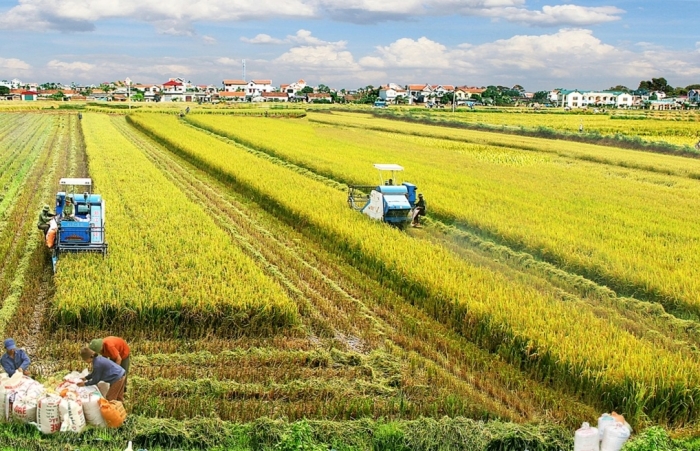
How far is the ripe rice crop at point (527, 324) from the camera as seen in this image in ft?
22.2

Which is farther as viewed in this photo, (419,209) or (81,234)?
(419,209)

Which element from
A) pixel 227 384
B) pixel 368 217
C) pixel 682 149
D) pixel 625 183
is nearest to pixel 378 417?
pixel 227 384

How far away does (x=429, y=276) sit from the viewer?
1028 cm

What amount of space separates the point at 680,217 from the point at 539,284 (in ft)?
24.0

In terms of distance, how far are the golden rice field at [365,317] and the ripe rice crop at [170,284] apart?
3 centimetres

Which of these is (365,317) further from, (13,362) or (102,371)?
(13,362)

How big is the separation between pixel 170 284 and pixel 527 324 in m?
4.90

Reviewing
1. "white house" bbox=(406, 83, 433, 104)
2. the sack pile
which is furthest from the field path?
"white house" bbox=(406, 83, 433, 104)

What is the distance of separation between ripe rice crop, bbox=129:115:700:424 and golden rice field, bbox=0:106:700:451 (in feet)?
0.09

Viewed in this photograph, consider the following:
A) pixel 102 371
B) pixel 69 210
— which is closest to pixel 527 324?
pixel 102 371

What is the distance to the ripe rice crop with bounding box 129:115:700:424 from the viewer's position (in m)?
6.78

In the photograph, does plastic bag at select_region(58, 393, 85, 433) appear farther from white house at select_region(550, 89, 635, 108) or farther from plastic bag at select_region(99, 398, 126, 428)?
white house at select_region(550, 89, 635, 108)

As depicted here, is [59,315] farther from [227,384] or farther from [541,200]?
[541,200]

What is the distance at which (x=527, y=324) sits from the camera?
8258mm
